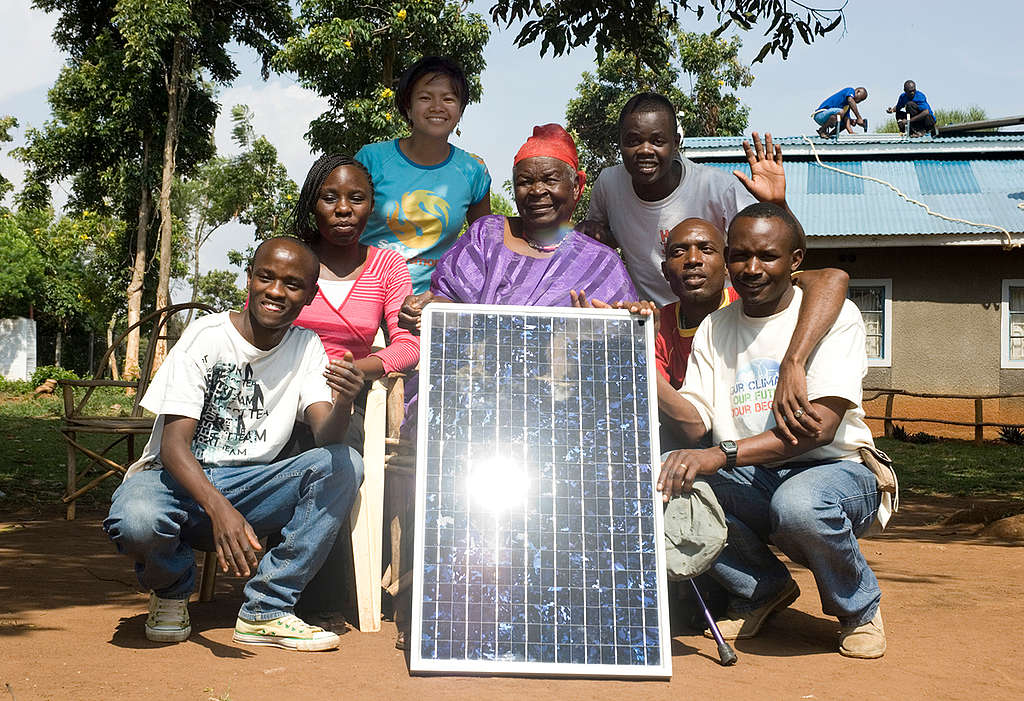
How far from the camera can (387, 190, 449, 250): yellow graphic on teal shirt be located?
5129 mm

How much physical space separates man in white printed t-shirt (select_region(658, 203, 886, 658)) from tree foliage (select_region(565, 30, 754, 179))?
2641 cm

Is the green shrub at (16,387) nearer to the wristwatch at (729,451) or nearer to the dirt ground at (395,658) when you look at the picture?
the dirt ground at (395,658)

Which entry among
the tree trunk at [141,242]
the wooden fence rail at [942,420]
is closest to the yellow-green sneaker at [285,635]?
the wooden fence rail at [942,420]

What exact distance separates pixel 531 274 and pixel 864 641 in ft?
6.53

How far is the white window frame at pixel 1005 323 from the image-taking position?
16.6 meters

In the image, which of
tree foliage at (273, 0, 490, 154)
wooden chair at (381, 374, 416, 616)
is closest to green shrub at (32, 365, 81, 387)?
tree foliage at (273, 0, 490, 154)

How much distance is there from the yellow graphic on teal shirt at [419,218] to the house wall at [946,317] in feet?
42.4

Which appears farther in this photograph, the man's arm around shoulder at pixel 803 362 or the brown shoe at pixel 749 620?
the brown shoe at pixel 749 620

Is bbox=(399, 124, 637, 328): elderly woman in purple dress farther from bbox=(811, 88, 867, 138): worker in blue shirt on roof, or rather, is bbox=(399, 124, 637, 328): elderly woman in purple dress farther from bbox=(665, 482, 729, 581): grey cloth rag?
bbox=(811, 88, 867, 138): worker in blue shirt on roof

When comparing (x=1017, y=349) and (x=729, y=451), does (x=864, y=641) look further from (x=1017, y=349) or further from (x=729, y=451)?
(x=1017, y=349)

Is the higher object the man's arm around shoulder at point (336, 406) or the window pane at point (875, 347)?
the window pane at point (875, 347)

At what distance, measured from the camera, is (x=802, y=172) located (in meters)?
18.4

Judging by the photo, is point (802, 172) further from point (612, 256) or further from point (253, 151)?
point (253, 151)

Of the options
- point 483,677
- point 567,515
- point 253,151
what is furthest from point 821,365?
point 253,151
